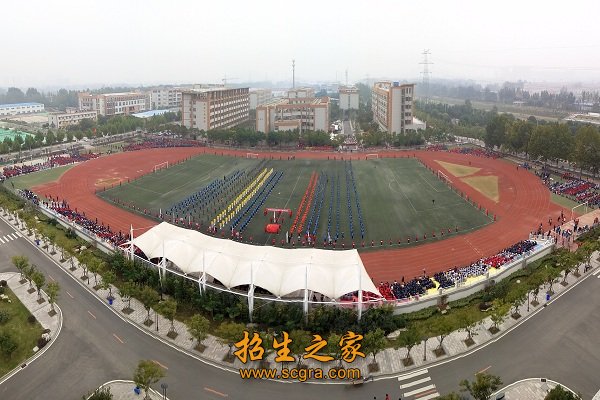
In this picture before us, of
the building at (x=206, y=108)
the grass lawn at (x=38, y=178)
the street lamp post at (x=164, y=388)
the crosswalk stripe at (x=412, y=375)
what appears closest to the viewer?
the street lamp post at (x=164, y=388)

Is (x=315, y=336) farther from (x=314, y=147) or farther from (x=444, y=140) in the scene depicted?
(x=444, y=140)

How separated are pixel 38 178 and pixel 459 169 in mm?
47586

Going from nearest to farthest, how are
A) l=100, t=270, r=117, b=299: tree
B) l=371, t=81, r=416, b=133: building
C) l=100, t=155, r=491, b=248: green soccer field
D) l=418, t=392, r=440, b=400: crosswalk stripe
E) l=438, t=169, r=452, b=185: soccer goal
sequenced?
l=418, t=392, r=440, b=400: crosswalk stripe, l=100, t=270, r=117, b=299: tree, l=100, t=155, r=491, b=248: green soccer field, l=438, t=169, r=452, b=185: soccer goal, l=371, t=81, r=416, b=133: building

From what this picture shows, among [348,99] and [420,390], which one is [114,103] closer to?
[348,99]

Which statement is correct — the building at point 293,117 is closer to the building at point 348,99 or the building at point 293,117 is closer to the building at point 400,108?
the building at point 400,108

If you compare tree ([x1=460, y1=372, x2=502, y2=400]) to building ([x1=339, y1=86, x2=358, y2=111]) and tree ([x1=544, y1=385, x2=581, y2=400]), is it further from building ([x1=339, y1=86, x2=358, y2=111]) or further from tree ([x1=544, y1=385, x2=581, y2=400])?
building ([x1=339, y1=86, x2=358, y2=111])

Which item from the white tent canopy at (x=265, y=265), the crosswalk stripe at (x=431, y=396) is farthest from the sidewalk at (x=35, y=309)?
the crosswalk stripe at (x=431, y=396)

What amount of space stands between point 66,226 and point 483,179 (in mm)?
39519

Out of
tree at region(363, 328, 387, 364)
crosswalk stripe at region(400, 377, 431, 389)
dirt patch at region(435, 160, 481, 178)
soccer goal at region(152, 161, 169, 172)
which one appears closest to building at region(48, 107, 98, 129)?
soccer goal at region(152, 161, 169, 172)

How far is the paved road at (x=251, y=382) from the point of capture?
1641 centimetres

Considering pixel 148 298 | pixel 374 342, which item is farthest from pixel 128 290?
pixel 374 342

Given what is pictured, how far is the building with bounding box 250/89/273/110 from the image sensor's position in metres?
108

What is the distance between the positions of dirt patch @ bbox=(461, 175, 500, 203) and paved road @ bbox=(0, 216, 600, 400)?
20.1 meters

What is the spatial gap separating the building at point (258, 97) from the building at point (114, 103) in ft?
92.9
